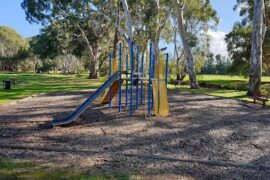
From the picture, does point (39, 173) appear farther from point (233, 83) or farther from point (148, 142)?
point (233, 83)

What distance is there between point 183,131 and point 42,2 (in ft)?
107

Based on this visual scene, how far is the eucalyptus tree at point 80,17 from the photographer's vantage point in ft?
119

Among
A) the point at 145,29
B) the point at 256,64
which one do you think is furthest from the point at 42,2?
the point at 256,64

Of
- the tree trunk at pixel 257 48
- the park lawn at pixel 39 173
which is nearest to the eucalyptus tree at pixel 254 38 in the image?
the tree trunk at pixel 257 48

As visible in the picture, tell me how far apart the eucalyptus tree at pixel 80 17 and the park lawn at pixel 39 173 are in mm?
29275

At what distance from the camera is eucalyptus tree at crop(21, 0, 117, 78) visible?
119ft

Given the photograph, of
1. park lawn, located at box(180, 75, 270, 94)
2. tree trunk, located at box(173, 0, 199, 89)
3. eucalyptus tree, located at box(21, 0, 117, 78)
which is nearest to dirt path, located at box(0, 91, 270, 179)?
tree trunk, located at box(173, 0, 199, 89)

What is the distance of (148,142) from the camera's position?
23.9 feet

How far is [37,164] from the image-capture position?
549cm

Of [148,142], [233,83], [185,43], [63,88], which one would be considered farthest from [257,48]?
[233,83]

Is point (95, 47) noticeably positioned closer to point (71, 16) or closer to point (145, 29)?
point (71, 16)

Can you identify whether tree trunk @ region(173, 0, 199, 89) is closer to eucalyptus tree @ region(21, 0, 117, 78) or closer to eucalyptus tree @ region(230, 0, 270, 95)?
eucalyptus tree @ region(230, 0, 270, 95)

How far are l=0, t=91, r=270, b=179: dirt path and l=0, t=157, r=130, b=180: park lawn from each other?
0.21 m

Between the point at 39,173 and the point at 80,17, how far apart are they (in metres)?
35.2
